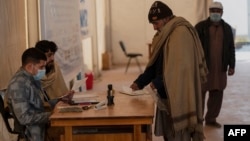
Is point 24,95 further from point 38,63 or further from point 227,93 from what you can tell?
point 227,93

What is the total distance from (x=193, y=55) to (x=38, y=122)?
1156mm

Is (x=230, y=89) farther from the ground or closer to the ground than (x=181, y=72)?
closer to the ground

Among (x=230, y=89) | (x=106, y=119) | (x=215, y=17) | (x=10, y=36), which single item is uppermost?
(x=215, y=17)

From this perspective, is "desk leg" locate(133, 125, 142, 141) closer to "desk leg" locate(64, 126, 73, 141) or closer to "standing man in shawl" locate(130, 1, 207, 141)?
"standing man in shawl" locate(130, 1, 207, 141)

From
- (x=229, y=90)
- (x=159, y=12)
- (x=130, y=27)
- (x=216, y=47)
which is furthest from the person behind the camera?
(x=130, y=27)

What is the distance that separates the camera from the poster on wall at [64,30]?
456 cm

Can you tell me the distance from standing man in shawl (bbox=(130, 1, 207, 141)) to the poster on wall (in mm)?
1758

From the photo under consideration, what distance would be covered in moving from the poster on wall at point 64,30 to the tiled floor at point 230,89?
4.77 ft

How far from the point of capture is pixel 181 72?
9.65 feet

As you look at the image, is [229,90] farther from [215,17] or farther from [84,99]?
[84,99]

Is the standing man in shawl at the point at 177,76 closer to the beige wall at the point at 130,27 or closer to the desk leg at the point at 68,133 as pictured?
the desk leg at the point at 68,133

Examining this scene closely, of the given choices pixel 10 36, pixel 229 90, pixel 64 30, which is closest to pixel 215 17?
pixel 64 30

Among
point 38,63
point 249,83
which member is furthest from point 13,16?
point 249,83

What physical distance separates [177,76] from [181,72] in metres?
0.04
